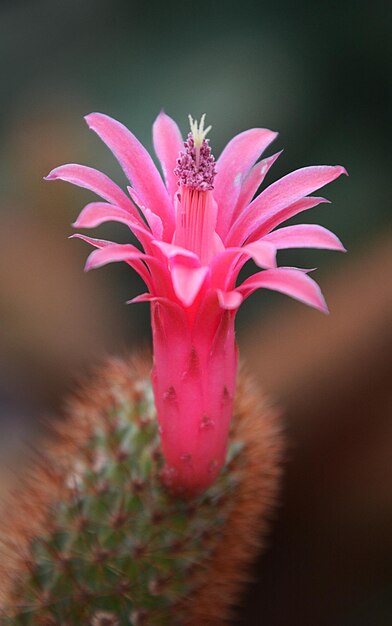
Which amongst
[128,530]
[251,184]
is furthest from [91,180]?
[128,530]

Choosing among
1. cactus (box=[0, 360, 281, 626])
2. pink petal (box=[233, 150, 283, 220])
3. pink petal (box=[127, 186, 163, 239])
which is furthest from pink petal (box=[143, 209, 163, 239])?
cactus (box=[0, 360, 281, 626])

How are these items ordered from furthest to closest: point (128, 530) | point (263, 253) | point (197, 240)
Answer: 1. point (128, 530)
2. point (197, 240)
3. point (263, 253)

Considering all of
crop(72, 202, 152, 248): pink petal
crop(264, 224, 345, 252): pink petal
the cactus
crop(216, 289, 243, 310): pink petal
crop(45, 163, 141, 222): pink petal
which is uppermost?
crop(45, 163, 141, 222): pink petal

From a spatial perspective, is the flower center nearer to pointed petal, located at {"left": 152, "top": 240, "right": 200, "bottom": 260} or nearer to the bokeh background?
pointed petal, located at {"left": 152, "top": 240, "right": 200, "bottom": 260}

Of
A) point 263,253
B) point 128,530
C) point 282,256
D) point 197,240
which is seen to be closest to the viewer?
point 263,253

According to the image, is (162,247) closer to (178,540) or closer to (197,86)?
(178,540)

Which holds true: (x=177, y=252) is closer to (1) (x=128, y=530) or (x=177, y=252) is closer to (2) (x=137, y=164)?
(2) (x=137, y=164)
